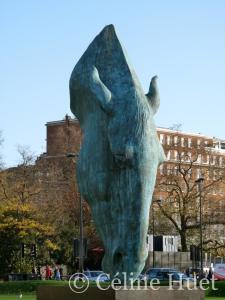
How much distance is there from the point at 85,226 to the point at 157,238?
3619cm

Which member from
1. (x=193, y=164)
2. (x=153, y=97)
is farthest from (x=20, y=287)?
(x=193, y=164)

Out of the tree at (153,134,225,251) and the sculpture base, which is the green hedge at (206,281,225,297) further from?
the tree at (153,134,225,251)

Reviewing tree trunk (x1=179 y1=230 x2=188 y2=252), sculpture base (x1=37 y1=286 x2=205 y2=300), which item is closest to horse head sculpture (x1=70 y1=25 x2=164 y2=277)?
sculpture base (x1=37 y1=286 x2=205 y2=300)

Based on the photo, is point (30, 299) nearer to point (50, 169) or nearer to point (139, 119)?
point (139, 119)

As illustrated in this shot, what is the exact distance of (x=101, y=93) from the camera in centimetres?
1404

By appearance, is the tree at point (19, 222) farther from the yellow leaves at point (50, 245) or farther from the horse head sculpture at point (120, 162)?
the horse head sculpture at point (120, 162)

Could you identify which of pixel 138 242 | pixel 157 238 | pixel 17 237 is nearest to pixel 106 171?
pixel 138 242

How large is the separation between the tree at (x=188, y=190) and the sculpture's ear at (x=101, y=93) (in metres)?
48.5

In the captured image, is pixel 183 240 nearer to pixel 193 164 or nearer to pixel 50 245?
pixel 193 164

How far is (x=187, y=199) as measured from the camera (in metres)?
62.7

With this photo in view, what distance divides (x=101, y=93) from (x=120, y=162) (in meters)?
1.37

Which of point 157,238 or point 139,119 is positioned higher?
point 139,119

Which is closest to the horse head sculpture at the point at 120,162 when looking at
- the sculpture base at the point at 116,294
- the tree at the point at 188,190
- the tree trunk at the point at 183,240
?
the sculpture base at the point at 116,294

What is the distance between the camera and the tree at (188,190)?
62781 millimetres
